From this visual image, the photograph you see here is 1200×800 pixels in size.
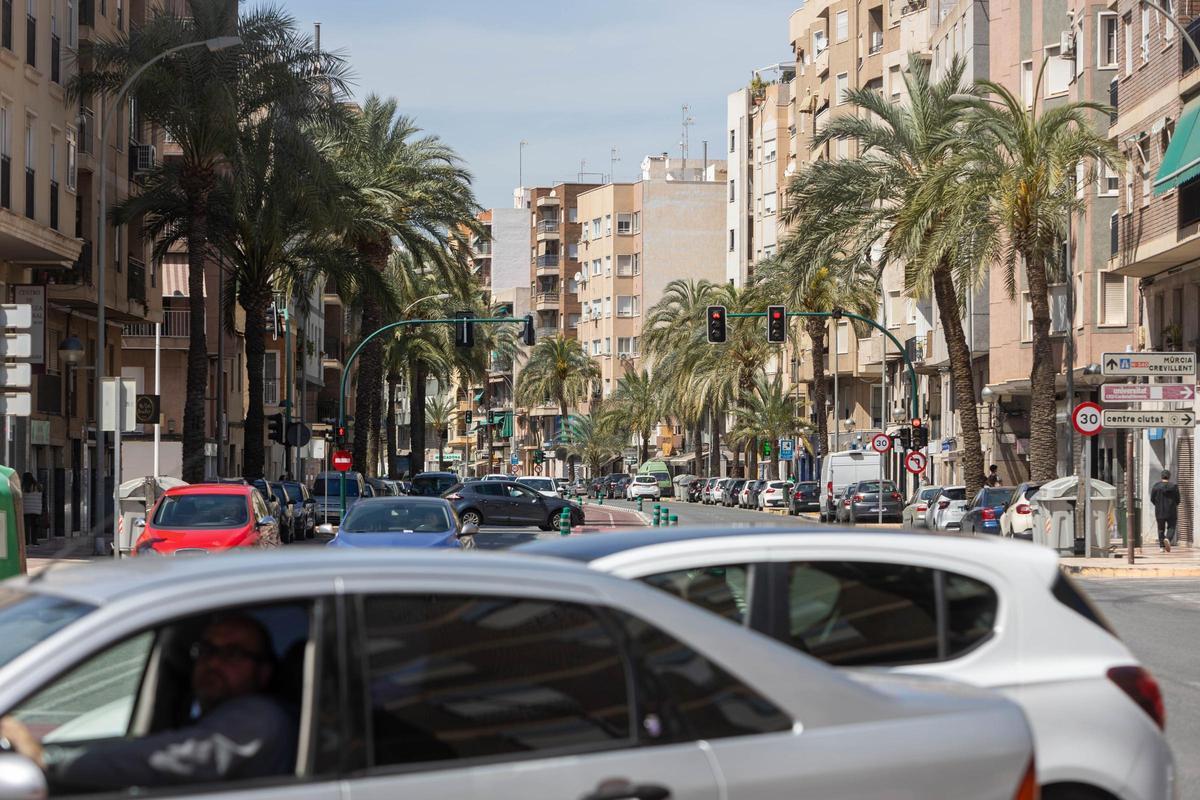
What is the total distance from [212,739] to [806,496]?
6636 cm

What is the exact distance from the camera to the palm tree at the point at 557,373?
125 m

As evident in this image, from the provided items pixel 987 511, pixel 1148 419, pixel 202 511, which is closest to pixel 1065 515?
pixel 1148 419

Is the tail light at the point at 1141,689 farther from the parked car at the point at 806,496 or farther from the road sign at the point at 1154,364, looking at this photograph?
the parked car at the point at 806,496

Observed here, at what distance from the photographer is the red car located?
81.7ft

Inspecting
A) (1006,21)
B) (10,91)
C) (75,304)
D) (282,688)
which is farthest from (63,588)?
(1006,21)

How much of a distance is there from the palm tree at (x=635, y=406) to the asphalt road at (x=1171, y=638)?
267ft

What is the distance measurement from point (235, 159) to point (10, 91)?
5947 millimetres

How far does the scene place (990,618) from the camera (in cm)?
668

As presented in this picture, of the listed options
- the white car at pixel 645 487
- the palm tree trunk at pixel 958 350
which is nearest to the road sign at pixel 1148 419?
the palm tree trunk at pixel 958 350

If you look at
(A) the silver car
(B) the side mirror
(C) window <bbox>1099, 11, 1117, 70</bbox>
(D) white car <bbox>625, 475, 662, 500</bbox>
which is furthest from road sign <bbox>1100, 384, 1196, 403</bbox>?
(D) white car <bbox>625, 475, 662, 500</bbox>

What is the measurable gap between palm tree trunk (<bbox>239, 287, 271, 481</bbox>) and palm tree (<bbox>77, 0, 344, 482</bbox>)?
11.8 ft

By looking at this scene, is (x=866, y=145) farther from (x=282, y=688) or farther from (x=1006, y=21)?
(x=282, y=688)

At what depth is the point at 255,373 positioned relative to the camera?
48.9 meters

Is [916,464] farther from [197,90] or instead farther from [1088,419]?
[197,90]
